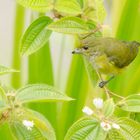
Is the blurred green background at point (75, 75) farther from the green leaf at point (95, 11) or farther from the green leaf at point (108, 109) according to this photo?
the green leaf at point (108, 109)

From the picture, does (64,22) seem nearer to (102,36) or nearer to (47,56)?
(102,36)

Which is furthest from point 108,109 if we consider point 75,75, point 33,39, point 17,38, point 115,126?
point 17,38

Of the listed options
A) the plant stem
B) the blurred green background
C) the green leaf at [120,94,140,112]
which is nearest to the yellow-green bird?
the green leaf at [120,94,140,112]

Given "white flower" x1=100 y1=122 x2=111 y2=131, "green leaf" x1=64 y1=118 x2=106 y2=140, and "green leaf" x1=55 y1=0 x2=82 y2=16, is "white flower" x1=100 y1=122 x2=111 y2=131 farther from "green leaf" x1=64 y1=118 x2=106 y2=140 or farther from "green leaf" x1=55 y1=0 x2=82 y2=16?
"green leaf" x1=55 y1=0 x2=82 y2=16

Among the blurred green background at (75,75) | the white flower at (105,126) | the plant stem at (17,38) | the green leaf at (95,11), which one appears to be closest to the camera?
the white flower at (105,126)

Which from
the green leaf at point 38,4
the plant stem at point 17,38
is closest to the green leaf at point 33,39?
the green leaf at point 38,4

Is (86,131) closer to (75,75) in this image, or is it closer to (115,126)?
(115,126)
